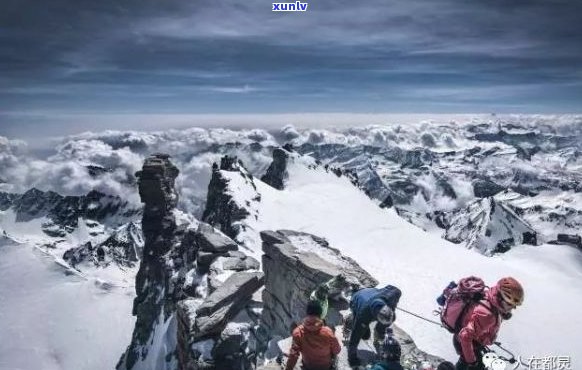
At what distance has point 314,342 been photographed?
12.3 meters

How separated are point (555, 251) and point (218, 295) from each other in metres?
65.2

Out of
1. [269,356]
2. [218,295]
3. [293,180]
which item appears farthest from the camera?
[293,180]

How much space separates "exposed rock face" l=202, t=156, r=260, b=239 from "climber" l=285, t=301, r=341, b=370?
1756 inches

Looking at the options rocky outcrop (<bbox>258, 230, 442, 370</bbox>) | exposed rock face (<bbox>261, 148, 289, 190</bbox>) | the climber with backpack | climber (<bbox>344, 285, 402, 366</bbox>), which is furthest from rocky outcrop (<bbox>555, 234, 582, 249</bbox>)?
the climber with backpack

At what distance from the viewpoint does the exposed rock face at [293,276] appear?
26.5 m

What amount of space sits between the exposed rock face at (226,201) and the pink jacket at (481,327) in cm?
4630

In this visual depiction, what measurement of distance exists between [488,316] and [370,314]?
3.66 metres

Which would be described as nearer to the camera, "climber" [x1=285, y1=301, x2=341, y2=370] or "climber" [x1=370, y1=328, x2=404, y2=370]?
"climber" [x1=370, y1=328, x2=404, y2=370]

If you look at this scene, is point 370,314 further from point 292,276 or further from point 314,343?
point 292,276

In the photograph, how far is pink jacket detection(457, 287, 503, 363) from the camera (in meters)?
11.5

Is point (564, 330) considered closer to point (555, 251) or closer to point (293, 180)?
A: point (555, 251)

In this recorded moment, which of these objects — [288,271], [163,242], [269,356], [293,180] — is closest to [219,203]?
[163,242]

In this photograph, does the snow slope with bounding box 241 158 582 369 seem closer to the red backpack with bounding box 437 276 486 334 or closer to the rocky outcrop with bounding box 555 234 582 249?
the rocky outcrop with bounding box 555 234 582 249

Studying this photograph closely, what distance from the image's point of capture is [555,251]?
68.7m
